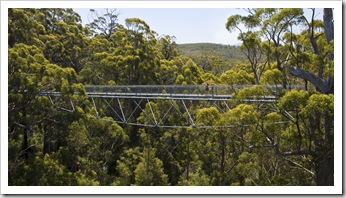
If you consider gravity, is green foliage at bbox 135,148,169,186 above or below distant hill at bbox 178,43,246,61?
below

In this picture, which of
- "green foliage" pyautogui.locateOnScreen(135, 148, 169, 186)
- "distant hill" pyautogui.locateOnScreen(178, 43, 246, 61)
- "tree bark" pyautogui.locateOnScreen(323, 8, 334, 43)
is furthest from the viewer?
"distant hill" pyautogui.locateOnScreen(178, 43, 246, 61)

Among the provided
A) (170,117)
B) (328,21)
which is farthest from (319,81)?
(170,117)

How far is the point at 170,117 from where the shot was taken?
17641 millimetres

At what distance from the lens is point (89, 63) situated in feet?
68.5

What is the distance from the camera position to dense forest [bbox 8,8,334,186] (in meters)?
7.39

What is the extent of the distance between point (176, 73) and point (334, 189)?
1627 cm

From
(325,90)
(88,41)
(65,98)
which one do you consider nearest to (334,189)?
(325,90)

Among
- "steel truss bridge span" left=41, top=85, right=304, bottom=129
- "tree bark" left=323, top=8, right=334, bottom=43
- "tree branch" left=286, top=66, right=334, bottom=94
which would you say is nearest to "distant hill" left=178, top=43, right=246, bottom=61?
"steel truss bridge span" left=41, top=85, right=304, bottom=129

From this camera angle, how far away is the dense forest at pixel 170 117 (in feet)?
24.2

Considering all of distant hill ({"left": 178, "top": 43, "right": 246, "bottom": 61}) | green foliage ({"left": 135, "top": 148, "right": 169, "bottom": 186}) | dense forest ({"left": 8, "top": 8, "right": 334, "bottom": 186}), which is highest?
distant hill ({"left": 178, "top": 43, "right": 246, "bottom": 61})

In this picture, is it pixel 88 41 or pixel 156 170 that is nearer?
pixel 156 170

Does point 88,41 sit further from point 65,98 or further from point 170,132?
point 65,98

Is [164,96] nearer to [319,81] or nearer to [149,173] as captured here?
[149,173]

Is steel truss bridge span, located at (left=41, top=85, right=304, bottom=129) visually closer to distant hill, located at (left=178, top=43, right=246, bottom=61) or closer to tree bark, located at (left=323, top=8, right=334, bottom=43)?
tree bark, located at (left=323, top=8, right=334, bottom=43)
